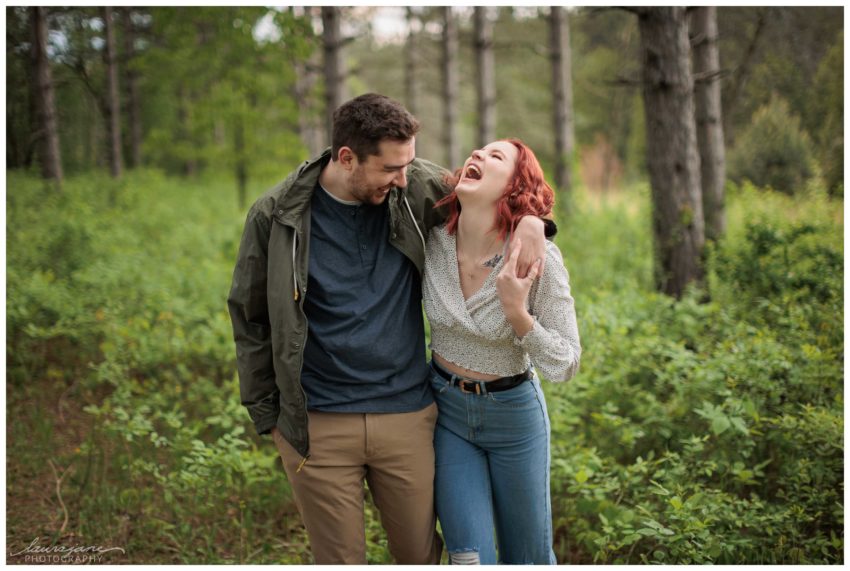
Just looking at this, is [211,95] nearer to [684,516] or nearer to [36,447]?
[36,447]

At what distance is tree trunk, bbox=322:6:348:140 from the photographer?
8.14 m

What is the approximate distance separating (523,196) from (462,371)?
0.74 meters

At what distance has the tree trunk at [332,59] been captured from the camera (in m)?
8.14

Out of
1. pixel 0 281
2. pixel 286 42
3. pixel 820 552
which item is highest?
pixel 286 42

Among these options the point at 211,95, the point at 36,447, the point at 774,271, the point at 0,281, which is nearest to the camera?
the point at 0,281

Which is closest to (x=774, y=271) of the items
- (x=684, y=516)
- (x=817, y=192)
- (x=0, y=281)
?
(x=817, y=192)

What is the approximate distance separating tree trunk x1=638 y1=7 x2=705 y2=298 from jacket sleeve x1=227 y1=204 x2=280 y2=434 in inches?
166

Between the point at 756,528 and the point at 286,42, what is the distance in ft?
23.0

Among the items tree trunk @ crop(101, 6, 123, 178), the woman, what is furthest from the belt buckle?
tree trunk @ crop(101, 6, 123, 178)

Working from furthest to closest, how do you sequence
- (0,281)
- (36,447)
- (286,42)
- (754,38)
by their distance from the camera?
(754,38) → (286,42) → (36,447) → (0,281)

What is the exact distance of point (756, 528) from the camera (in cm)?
343

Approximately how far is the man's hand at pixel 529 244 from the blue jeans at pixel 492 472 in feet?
1.72

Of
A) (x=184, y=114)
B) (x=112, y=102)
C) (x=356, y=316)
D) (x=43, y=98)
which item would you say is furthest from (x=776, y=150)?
(x=184, y=114)

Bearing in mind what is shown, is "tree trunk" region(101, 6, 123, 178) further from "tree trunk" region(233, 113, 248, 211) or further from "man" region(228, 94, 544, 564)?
"man" region(228, 94, 544, 564)
